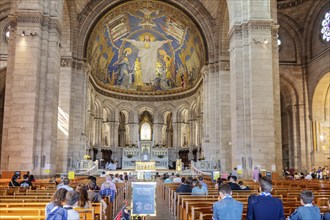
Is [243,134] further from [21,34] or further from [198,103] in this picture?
[198,103]

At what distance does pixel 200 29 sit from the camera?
3597 cm

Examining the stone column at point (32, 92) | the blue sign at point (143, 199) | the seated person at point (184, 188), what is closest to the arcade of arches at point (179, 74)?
the stone column at point (32, 92)

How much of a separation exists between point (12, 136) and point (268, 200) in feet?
52.7

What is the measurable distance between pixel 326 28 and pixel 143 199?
94.1ft

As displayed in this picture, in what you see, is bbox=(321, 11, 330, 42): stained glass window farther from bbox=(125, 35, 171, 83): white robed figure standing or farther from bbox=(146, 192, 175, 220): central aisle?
bbox=(146, 192, 175, 220): central aisle

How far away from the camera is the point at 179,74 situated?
4859 cm

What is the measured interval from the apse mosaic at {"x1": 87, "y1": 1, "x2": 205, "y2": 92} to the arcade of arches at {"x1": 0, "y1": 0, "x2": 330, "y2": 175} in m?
0.17

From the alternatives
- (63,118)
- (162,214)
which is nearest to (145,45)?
(63,118)

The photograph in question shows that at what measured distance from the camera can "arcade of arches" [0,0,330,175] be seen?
19.3 m

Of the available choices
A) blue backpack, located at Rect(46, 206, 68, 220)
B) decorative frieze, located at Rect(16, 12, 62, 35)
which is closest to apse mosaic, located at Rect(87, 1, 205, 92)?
decorative frieze, located at Rect(16, 12, 62, 35)

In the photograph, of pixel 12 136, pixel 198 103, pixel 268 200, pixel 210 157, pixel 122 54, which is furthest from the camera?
pixel 122 54

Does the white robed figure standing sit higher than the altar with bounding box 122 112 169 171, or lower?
higher

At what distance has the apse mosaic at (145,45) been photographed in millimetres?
38250

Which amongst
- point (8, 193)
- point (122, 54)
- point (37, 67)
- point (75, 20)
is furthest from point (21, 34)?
point (122, 54)
